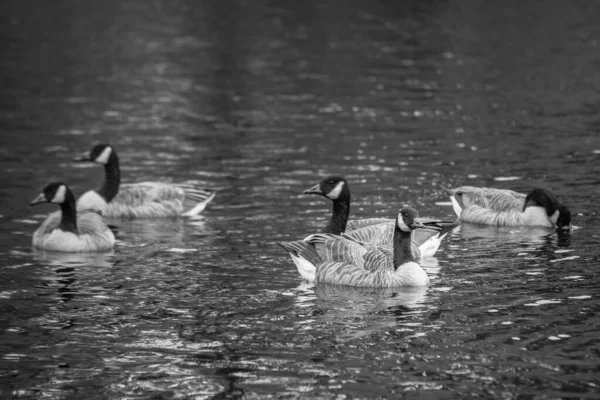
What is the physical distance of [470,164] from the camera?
30.0m

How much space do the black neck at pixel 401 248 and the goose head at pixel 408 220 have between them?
167 mm

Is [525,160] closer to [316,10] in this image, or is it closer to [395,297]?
[395,297]

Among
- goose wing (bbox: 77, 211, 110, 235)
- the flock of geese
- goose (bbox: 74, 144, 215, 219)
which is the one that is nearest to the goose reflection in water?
the flock of geese

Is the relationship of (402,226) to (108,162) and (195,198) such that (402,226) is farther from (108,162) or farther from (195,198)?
(108,162)

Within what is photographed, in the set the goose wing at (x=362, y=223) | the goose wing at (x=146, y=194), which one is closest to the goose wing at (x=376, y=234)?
the goose wing at (x=362, y=223)

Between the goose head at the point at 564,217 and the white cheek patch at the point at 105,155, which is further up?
the white cheek patch at the point at 105,155

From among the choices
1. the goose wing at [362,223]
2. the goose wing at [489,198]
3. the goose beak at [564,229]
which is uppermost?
the goose wing at [489,198]

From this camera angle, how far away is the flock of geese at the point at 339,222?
63.5 ft

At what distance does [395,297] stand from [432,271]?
6.10 ft

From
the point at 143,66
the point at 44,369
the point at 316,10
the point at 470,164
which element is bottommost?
the point at 44,369

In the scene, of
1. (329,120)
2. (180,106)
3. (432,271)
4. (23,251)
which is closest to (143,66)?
(180,106)

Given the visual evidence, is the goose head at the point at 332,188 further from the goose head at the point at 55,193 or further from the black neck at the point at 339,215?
the goose head at the point at 55,193

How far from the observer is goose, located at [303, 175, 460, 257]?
21.0m

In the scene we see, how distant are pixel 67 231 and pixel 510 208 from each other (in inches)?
347
